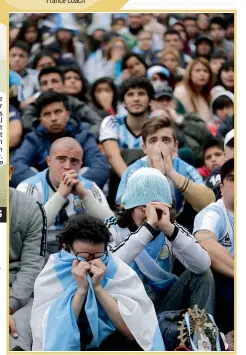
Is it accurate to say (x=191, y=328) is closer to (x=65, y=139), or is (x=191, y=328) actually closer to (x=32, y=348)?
(x=32, y=348)

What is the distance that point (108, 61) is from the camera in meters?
9.93

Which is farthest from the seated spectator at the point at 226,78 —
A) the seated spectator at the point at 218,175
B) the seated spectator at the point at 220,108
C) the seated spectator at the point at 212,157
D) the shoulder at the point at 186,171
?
the shoulder at the point at 186,171

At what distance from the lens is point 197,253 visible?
16.4 feet

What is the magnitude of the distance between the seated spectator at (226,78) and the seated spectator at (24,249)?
12.7 ft

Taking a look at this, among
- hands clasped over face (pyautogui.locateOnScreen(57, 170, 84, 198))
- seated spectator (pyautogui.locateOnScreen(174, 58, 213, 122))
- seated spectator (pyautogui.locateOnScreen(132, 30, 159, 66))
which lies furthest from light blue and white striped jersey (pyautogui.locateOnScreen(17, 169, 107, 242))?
seated spectator (pyautogui.locateOnScreen(132, 30, 159, 66))

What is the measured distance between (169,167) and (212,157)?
43.3 inches

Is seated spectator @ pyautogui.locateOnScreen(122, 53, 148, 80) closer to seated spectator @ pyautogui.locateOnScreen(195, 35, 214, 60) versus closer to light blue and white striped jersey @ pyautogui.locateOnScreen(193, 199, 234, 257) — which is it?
seated spectator @ pyautogui.locateOnScreen(195, 35, 214, 60)

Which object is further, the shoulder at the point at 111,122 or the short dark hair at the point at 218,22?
the short dark hair at the point at 218,22

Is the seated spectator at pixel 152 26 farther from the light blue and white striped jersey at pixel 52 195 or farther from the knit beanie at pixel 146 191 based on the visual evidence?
the knit beanie at pixel 146 191

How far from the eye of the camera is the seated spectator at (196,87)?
861 cm

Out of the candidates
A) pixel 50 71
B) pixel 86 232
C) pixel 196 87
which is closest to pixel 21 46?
pixel 50 71

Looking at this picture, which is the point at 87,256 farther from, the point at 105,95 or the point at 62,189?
the point at 105,95

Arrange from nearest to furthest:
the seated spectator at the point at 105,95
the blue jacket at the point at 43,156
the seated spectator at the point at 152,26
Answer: the blue jacket at the point at 43,156 → the seated spectator at the point at 105,95 → the seated spectator at the point at 152,26

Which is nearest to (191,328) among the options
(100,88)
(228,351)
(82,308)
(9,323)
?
(228,351)
